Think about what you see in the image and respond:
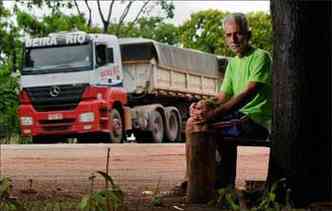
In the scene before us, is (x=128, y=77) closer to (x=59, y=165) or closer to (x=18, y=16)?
(x=59, y=165)

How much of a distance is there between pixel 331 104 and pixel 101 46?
16.4m

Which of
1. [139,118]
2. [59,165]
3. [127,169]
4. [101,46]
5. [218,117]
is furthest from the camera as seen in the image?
[139,118]

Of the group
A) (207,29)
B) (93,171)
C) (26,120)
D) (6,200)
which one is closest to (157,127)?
(26,120)

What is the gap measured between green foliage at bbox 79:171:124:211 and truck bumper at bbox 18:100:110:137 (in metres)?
17.0

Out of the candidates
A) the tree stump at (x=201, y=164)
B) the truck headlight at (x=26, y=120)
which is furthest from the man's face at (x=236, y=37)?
the truck headlight at (x=26, y=120)

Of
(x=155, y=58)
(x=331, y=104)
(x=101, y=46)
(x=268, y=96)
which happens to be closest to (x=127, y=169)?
(x=268, y=96)

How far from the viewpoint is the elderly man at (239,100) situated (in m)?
4.80

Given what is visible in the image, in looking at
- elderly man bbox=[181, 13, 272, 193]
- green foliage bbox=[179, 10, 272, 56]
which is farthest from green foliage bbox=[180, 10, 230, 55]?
elderly man bbox=[181, 13, 272, 193]

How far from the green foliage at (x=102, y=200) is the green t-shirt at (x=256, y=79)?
153 centimetres

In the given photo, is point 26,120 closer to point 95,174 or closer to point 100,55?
point 100,55

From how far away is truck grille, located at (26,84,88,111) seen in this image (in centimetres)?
2119

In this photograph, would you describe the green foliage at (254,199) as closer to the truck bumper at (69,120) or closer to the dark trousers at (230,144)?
the dark trousers at (230,144)

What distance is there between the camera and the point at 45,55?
68.1ft

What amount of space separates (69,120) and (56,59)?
68.5 inches
